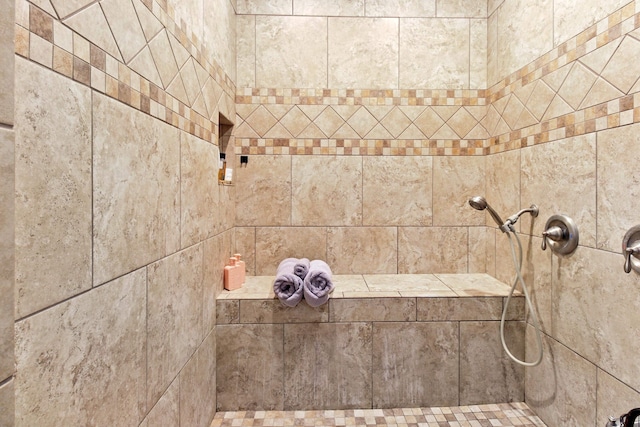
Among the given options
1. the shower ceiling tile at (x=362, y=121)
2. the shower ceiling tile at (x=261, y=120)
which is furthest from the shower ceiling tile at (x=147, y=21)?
the shower ceiling tile at (x=362, y=121)

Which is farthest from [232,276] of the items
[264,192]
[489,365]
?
[489,365]

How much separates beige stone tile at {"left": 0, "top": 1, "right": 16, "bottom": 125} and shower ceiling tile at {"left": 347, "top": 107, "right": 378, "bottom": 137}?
1936 millimetres

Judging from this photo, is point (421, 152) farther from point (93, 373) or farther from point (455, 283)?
point (93, 373)

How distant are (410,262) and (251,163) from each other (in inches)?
48.2

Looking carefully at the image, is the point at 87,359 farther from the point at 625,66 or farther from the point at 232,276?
the point at 625,66

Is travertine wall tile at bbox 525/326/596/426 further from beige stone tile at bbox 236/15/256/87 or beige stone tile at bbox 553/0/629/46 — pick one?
beige stone tile at bbox 236/15/256/87

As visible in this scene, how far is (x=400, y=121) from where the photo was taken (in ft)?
7.59

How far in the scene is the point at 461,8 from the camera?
2.31 metres

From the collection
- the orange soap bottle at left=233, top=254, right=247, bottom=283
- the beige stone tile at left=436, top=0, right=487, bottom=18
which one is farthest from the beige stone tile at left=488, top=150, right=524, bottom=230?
the orange soap bottle at left=233, top=254, right=247, bottom=283

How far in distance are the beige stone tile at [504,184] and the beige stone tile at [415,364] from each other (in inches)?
29.7

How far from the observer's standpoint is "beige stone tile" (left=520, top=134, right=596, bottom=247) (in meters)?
1.46

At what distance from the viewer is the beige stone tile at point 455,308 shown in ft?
6.18

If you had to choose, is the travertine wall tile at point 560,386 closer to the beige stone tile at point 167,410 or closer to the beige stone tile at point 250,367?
the beige stone tile at point 250,367

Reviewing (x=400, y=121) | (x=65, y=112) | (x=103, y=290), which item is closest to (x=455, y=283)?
(x=400, y=121)
